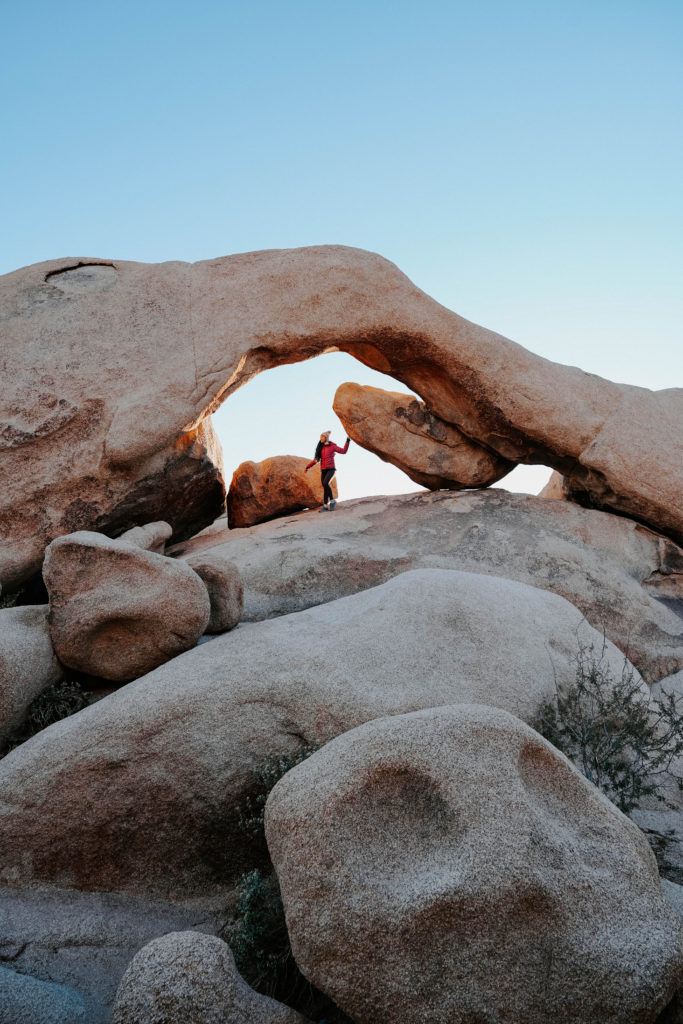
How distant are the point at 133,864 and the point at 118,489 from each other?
536 cm

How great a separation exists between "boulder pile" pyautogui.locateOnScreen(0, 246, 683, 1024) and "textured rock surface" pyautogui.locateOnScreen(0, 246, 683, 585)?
4cm

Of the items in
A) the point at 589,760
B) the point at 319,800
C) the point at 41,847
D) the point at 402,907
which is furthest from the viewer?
the point at 589,760

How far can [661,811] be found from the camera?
6.28 m

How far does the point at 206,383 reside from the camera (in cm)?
989

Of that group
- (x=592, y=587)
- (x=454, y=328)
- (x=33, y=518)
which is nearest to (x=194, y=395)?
(x=33, y=518)

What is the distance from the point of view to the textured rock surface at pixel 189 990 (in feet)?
10.9

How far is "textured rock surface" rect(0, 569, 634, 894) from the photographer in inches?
209

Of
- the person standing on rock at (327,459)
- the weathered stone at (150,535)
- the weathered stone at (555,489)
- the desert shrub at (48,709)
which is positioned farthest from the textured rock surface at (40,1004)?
the weathered stone at (555,489)

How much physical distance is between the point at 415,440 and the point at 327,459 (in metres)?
1.42

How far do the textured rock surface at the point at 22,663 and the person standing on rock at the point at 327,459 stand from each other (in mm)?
5802

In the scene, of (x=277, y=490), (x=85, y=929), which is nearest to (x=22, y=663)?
(x=85, y=929)

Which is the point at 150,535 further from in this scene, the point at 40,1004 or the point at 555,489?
the point at 40,1004

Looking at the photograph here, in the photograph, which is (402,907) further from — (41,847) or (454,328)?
(454,328)

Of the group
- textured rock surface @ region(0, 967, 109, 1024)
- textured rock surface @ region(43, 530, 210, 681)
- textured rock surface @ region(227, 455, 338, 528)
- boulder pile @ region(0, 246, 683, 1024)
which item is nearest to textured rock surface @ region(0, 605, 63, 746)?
boulder pile @ region(0, 246, 683, 1024)
